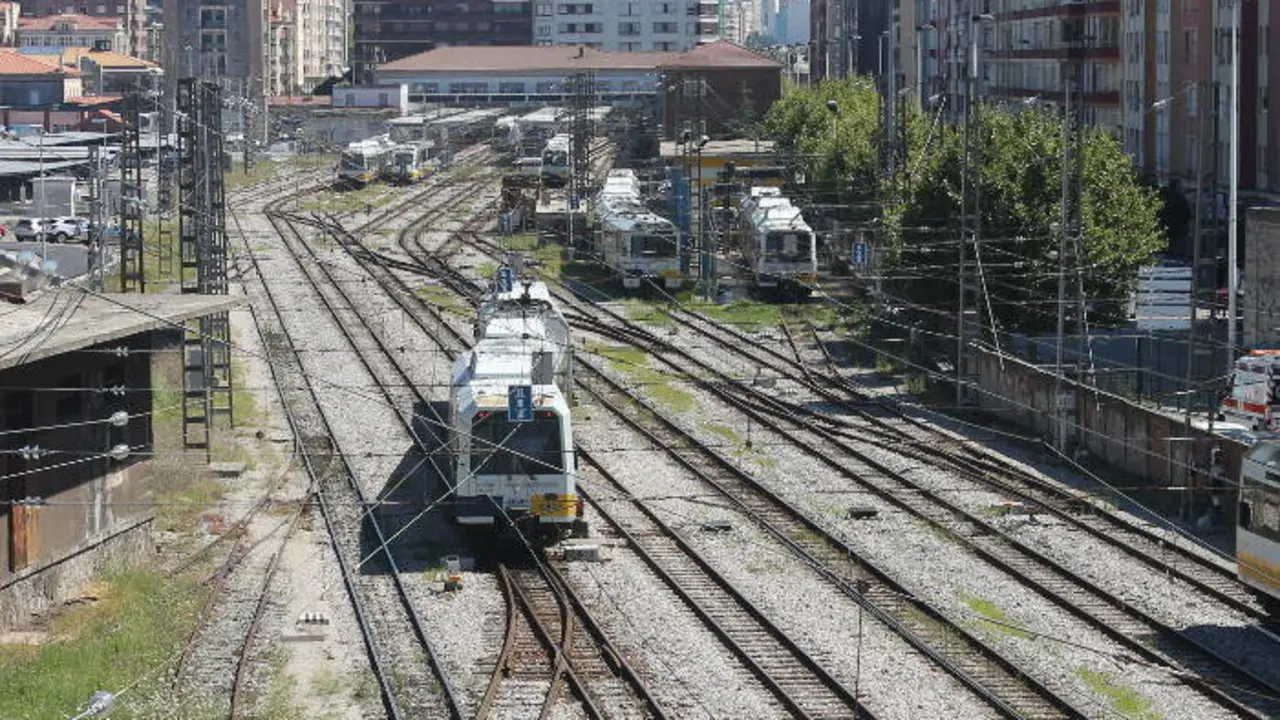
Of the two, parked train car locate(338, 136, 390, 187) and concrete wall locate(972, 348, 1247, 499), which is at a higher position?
parked train car locate(338, 136, 390, 187)

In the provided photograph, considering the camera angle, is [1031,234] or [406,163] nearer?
[1031,234]

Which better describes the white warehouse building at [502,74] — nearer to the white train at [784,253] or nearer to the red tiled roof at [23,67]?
the red tiled roof at [23,67]

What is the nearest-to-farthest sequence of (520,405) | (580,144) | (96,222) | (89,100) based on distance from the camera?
1. (520,405)
2. (96,222)
3. (580,144)
4. (89,100)

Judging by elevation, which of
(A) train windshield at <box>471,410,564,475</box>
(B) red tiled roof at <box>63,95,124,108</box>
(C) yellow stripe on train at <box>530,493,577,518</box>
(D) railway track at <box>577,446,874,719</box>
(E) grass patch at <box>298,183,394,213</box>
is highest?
(B) red tiled roof at <box>63,95,124,108</box>

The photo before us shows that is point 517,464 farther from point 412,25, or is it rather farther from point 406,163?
point 412,25

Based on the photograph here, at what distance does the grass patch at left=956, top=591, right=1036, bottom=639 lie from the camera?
67.2 ft

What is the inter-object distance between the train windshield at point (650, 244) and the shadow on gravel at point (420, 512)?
20.4 metres

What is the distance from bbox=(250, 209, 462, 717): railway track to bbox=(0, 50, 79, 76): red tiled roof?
267ft

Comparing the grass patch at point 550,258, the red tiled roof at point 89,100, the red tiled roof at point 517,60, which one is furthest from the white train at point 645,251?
the red tiled roof at point 517,60

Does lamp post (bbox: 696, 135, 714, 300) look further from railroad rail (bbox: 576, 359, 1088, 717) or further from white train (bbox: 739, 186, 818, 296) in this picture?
railroad rail (bbox: 576, 359, 1088, 717)

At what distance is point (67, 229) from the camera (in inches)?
Answer: 2484

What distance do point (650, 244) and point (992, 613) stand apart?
30420 millimetres

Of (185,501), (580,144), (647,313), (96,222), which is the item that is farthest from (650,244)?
(185,501)

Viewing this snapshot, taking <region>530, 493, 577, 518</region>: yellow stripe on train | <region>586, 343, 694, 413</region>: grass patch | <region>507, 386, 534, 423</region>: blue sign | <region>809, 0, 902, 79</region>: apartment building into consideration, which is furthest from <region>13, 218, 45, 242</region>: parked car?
<region>809, 0, 902, 79</region>: apartment building
